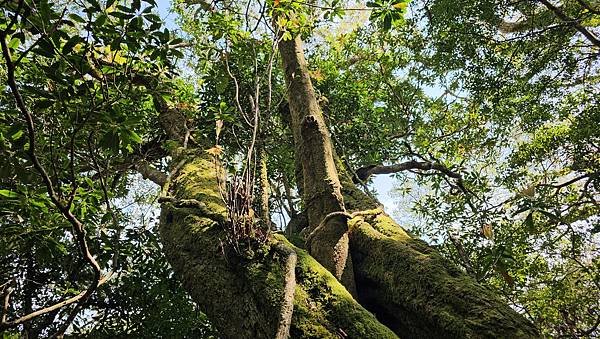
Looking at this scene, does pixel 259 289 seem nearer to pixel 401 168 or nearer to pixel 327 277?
pixel 327 277

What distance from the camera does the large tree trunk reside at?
1696mm

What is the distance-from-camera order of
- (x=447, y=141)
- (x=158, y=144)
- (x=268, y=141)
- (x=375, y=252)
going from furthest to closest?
(x=447, y=141), (x=268, y=141), (x=158, y=144), (x=375, y=252)

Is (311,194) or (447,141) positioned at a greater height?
(447,141)

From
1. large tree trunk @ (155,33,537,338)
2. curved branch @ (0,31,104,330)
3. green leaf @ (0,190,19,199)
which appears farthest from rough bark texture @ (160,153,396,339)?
green leaf @ (0,190,19,199)

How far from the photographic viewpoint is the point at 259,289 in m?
1.75

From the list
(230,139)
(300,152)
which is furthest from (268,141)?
(300,152)

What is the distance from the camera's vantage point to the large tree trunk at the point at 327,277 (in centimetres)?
170

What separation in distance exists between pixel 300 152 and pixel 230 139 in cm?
178

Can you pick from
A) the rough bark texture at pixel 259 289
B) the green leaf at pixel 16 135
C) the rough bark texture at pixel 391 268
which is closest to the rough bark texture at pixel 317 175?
the rough bark texture at pixel 391 268

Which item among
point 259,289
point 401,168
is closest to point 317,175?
point 259,289

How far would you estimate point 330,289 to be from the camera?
1.85m

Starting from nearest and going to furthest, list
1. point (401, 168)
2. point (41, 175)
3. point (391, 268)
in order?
point (41, 175) → point (391, 268) → point (401, 168)

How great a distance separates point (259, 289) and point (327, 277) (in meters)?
0.34

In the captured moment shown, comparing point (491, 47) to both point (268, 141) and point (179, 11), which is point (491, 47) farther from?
point (179, 11)
